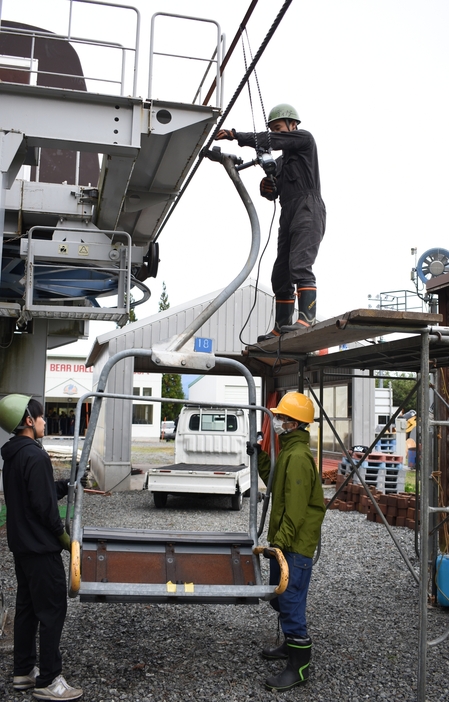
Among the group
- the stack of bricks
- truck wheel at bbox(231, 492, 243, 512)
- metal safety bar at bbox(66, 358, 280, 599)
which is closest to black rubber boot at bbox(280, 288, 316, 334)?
metal safety bar at bbox(66, 358, 280, 599)

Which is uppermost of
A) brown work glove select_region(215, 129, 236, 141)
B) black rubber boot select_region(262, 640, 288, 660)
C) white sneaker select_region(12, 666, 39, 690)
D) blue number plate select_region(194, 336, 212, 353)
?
brown work glove select_region(215, 129, 236, 141)

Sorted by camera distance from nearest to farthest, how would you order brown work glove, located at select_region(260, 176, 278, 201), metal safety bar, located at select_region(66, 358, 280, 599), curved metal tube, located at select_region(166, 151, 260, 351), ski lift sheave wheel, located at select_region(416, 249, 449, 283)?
1. metal safety bar, located at select_region(66, 358, 280, 599)
2. curved metal tube, located at select_region(166, 151, 260, 351)
3. brown work glove, located at select_region(260, 176, 278, 201)
4. ski lift sheave wheel, located at select_region(416, 249, 449, 283)

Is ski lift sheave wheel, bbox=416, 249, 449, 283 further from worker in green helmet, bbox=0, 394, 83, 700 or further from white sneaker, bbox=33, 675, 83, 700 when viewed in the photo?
white sneaker, bbox=33, 675, 83, 700

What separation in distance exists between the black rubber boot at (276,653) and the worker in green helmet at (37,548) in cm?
151

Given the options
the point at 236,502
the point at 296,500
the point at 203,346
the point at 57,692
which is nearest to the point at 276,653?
the point at 296,500

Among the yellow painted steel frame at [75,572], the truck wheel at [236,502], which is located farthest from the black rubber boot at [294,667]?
the truck wheel at [236,502]

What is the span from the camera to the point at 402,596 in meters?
7.28

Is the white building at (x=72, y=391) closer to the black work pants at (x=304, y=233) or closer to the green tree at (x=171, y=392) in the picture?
the green tree at (x=171, y=392)

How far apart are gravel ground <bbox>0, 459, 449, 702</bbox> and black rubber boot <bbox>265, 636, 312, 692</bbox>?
0.08 m

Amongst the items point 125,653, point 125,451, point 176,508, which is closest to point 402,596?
point 125,653

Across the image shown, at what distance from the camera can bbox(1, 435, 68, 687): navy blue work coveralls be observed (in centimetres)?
420

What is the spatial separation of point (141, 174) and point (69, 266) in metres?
1.54

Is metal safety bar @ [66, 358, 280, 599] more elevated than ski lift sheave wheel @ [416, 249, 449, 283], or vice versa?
ski lift sheave wheel @ [416, 249, 449, 283]

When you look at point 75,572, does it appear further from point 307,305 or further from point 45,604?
point 307,305
